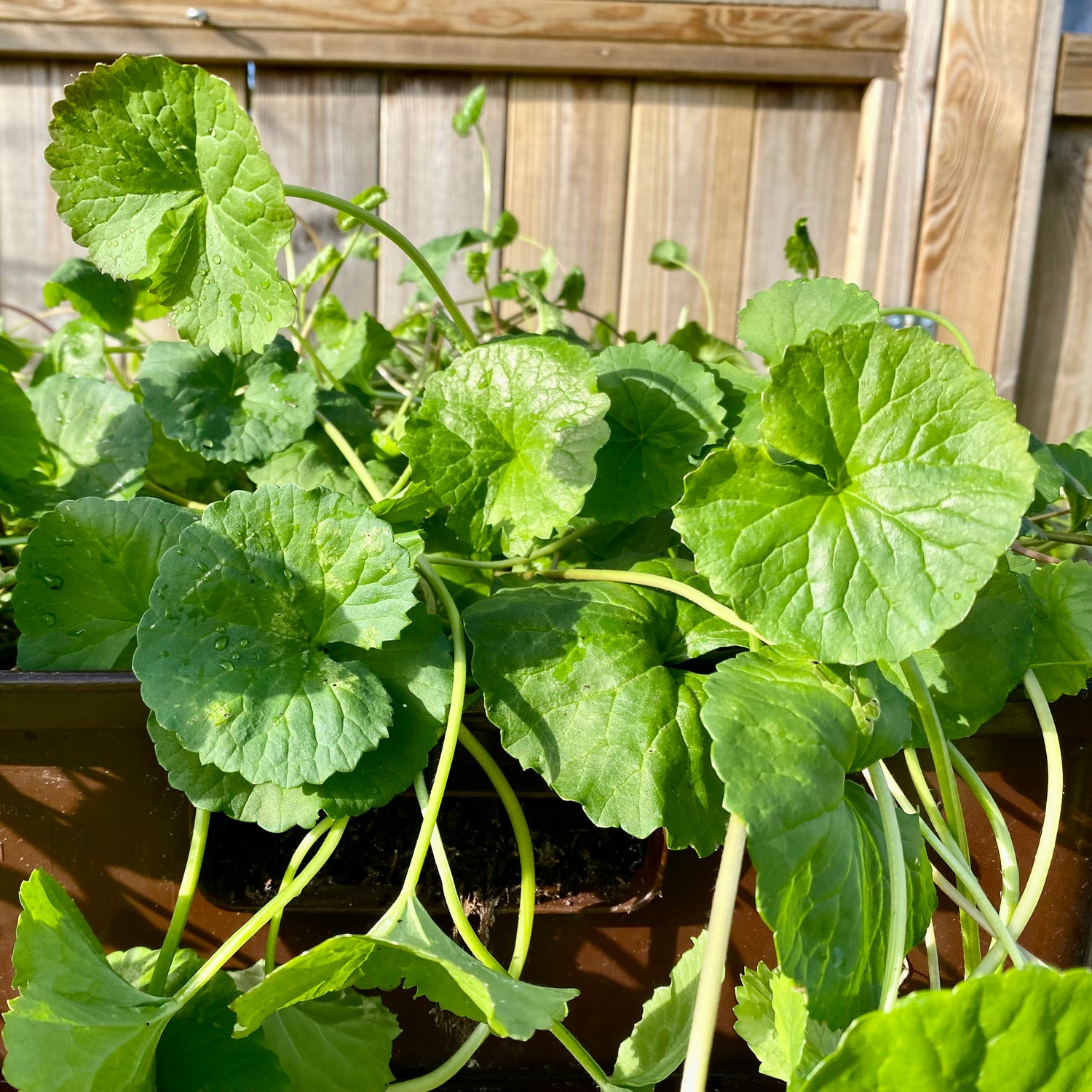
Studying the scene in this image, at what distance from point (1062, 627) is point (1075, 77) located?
4.83ft

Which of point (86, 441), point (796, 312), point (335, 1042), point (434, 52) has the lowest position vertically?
point (335, 1042)

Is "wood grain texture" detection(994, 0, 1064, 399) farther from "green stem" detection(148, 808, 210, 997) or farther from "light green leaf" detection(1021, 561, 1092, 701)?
"green stem" detection(148, 808, 210, 997)

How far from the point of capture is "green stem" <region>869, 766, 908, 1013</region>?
33cm

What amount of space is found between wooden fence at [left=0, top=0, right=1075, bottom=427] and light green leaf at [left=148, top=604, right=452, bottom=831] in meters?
1.20

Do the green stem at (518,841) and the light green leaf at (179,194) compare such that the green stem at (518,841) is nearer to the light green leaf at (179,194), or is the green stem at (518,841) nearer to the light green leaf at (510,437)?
the light green leaf at (510,437)

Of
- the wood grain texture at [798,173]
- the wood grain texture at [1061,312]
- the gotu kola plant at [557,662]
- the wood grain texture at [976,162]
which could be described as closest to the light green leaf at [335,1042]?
the gotu kola plant at [557,662]

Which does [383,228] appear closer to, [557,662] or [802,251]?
[557,662]

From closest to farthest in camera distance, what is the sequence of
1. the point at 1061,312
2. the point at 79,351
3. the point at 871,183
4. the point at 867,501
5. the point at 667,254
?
the point at 867,501
the point at 79,351
the point at 667,254
the point at 871,183
the point at 1061,312

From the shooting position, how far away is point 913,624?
34 centimetres

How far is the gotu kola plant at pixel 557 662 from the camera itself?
0.32 meters

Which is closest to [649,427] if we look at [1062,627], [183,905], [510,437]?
[510,437]

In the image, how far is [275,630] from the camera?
1.31 ft

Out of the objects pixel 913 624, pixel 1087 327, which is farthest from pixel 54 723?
pixel 1087 327

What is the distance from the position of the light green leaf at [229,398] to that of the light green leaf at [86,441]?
19mm
